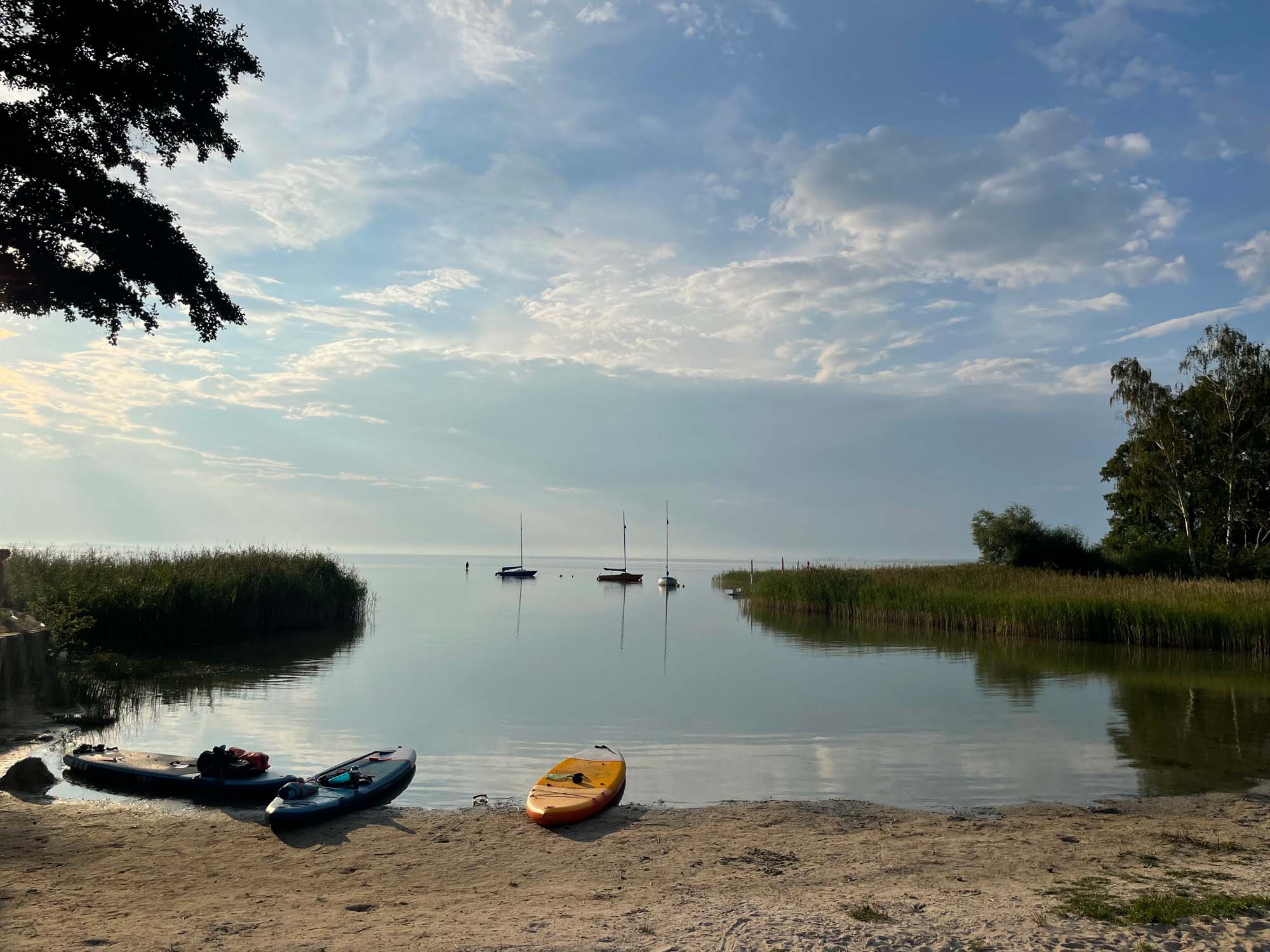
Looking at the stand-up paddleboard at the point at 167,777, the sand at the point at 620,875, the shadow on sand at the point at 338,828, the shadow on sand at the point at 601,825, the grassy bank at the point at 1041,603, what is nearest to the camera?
the sand at the point at 620,875

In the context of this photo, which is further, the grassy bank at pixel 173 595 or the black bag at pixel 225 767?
the grassy bank at pixel 173 595

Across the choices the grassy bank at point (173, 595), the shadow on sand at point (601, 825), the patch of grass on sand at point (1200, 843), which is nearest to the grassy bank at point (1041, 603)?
the patch of grass on sand at point (1200, 843)

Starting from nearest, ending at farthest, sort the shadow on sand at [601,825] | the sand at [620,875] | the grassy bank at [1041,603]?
1. the sand at [620,875]
2. the shadow on sand at [601,825]
3. the grassy bank at [1041,603]

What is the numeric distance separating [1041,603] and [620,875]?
2451 centimetres

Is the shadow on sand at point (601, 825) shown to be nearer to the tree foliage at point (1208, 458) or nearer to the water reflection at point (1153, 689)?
the water reflection at point (1153, 689)

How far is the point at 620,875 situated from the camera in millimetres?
6691

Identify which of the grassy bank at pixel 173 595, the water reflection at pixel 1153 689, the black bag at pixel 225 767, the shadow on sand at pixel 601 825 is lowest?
the water reflection at pixel 1153 689

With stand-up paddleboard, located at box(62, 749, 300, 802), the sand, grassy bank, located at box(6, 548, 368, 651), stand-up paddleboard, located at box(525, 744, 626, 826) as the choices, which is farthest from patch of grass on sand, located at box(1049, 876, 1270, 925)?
grassy bank, located at box(6, 548, 368, 651)

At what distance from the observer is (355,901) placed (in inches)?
236

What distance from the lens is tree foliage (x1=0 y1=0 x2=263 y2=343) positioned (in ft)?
35.0

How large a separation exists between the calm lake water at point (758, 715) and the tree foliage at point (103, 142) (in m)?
6.60

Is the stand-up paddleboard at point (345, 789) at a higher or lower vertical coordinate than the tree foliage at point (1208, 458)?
lower

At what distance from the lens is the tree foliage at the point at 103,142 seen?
10.7 metres

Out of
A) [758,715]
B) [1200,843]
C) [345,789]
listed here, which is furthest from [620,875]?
[758,715]
